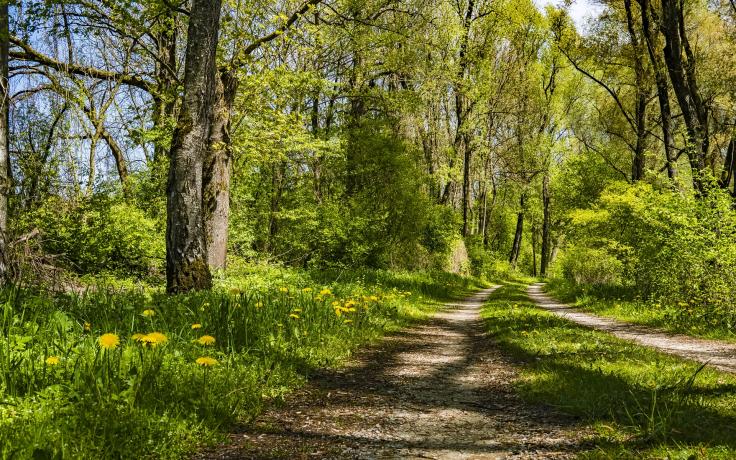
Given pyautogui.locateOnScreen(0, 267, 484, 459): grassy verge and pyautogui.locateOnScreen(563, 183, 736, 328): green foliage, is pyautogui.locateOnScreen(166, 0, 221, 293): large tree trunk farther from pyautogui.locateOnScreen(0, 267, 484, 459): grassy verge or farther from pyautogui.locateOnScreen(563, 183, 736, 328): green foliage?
pyautogui.locateOnScreen(563, 183, 736, 328): green foliage

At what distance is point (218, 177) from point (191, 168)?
3.58 m

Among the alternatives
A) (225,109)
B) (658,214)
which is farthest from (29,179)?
(658,214)

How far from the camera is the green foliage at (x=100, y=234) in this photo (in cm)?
1296

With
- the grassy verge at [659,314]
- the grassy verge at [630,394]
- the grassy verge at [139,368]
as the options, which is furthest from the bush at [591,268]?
the grassy verge at [139,368]

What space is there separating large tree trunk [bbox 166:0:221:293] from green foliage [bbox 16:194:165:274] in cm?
643

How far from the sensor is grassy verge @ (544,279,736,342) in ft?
32.8

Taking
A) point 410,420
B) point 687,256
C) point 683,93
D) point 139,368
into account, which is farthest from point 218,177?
point 683,93

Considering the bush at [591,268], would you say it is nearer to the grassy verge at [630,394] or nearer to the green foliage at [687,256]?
the green foliage at [687,256]

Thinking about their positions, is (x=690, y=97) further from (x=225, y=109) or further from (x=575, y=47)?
(x=225, y=109)

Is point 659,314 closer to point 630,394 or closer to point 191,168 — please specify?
point 630,394

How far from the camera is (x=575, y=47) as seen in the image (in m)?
19.3

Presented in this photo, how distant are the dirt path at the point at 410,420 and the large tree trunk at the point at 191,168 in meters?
3.15

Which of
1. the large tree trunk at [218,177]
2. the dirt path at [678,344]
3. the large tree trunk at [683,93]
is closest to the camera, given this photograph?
the dirt path at [678,344]

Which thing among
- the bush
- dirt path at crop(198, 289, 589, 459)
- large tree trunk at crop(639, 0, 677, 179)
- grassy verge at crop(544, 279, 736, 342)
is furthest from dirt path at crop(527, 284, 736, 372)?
the bush
